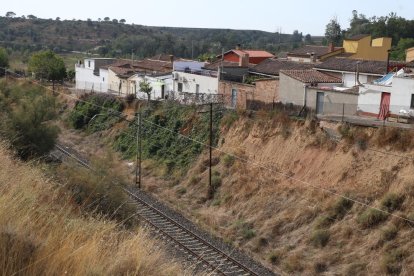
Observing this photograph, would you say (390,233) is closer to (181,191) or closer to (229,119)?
(181,191)

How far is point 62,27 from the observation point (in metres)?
143

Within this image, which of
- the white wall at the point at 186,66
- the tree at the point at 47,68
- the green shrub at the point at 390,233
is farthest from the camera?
the tree at the point at 47,68

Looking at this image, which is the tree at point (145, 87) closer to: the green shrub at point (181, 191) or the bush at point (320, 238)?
the green shrub at point (181, 191)

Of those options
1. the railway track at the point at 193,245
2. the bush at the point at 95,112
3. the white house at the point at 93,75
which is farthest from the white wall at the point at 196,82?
the railway track at the point at 193,245

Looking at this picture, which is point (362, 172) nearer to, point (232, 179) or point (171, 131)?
point (232, 179)

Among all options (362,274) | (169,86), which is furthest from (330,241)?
(169,86)

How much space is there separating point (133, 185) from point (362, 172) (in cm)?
1233

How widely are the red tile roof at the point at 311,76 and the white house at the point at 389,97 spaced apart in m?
4.07

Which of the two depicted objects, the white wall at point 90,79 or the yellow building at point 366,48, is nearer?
the yellow building at point 366,48

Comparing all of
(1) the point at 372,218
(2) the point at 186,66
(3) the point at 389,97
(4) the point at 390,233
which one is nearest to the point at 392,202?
(1) the point at 372,218

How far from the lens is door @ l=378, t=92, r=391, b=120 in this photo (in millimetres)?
25670

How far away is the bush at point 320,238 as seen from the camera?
62.5ft

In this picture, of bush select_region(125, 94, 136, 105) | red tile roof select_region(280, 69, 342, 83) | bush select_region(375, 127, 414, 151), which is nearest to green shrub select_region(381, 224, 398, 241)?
bush select_region(375, 127, 414, 151)

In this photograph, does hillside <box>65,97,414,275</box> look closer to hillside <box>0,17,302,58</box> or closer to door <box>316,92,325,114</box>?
door <box>316,92,325,114</box>
